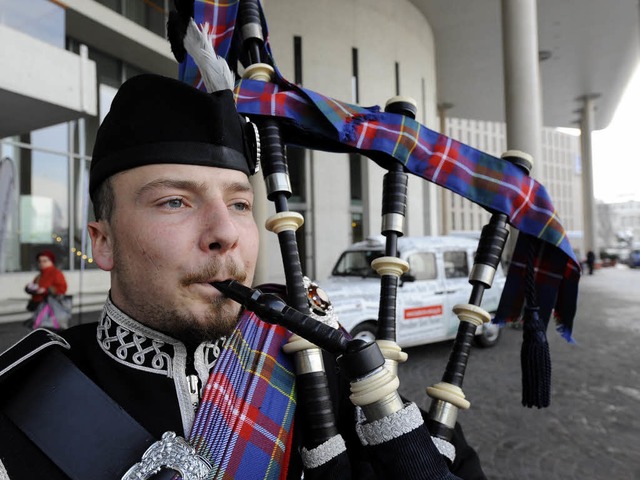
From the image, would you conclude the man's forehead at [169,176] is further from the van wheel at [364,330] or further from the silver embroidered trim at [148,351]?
the van wheel at [364,330]

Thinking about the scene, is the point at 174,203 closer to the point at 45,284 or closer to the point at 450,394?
the point at 450,394

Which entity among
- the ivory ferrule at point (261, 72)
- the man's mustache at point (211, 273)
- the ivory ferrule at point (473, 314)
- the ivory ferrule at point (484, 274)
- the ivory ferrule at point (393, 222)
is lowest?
the ivory ferrule at point (473, 314)

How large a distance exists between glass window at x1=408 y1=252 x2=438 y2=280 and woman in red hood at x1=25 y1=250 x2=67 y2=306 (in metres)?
5.10

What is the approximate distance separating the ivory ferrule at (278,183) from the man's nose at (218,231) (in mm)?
201

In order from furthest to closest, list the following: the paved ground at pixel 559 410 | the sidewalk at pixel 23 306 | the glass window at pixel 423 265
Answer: the sidewalk at pixel 23 306, the glass window at pixel 423 265, the paved ground at pixel 559 410

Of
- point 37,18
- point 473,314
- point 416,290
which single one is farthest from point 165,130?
point 37,18

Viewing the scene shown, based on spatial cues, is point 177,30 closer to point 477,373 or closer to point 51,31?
point 477,373

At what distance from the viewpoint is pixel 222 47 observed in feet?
4.53

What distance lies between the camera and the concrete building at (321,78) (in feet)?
23.0

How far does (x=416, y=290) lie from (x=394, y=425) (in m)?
5.79

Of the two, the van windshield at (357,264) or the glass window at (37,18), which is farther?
the van windshield at (357,264)

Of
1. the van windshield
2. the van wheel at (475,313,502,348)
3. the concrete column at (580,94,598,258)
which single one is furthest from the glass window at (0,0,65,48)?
the concrete column at (580,94,598,258)

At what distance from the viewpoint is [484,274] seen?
4.16ft

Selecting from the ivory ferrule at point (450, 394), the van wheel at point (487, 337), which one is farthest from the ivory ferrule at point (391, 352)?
the van wheel at point (487, 337)
